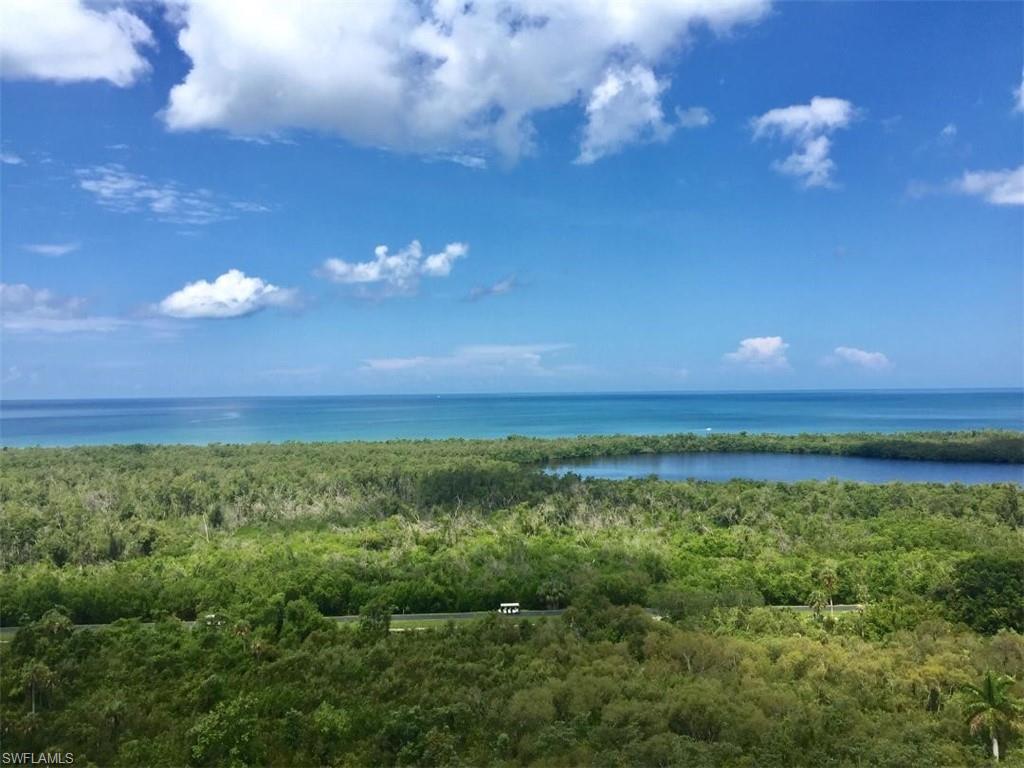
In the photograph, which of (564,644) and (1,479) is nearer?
(564,644)

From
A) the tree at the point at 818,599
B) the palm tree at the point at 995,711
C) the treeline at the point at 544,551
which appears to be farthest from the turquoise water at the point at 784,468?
the palm tree at the point at 995,711

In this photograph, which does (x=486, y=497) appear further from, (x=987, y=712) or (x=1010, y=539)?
(x=987, y=712)

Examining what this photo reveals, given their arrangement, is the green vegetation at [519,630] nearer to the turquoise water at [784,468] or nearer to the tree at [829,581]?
the tree at [829,581]

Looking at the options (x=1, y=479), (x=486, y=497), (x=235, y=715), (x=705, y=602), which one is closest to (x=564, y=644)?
(x=705, y=602)

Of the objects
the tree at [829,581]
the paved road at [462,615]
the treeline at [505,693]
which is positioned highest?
the tree at [829,581]

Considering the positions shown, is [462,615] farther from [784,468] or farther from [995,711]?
[784,468]

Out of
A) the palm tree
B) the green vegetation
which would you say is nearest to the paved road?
the green vegetation

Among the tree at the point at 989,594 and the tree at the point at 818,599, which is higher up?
the tree at the point at 989,594
